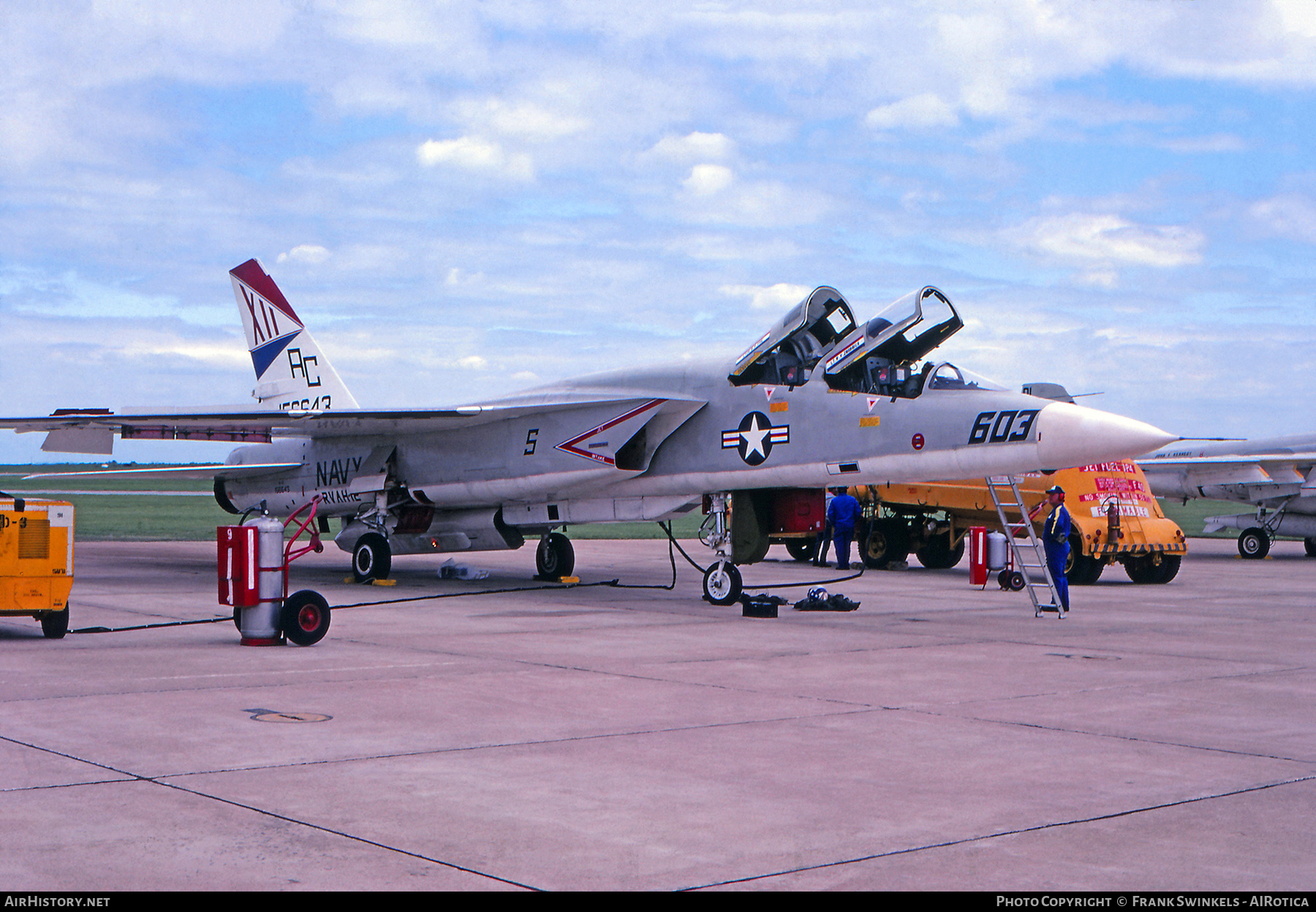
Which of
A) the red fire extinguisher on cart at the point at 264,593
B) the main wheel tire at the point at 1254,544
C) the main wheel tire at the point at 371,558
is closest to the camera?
the red fire extinguisher on cart at the point at 264,593

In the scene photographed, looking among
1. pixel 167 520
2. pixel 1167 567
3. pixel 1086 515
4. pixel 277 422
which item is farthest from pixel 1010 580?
pixel 167 520

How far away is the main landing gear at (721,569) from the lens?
13.8m

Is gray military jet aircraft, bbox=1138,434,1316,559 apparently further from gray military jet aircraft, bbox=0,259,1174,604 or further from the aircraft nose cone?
the aircraft nose cone

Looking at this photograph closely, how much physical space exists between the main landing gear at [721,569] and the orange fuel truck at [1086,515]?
3528mm

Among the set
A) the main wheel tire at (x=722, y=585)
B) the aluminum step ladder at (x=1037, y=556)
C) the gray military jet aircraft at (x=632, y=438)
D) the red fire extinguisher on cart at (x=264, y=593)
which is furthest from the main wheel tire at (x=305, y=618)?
the aluminum step ladder at (x=1037, y=556)

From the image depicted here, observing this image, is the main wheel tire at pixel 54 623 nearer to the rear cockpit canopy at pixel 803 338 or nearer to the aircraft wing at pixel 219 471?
the rear cockpit canopy at pixel 803 338

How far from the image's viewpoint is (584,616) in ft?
41.5

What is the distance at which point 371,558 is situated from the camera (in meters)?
17.0

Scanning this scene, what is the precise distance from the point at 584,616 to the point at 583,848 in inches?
334

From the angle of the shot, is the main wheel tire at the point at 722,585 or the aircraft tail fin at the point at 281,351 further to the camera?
the aircraft tail fin at the point at 281,351

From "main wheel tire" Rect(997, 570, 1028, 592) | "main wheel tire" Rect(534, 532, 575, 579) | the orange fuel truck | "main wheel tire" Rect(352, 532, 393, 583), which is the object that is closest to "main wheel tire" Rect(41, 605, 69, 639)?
"main wheel tire" Rect(352, 532, 393, 583)

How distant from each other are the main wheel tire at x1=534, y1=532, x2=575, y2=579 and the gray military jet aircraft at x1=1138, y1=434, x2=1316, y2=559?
14.3 meters

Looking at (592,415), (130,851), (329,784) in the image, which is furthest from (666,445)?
(130,851)
